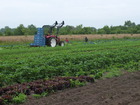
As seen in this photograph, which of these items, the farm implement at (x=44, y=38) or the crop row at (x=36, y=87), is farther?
the farm implement at (x=44, y=38)

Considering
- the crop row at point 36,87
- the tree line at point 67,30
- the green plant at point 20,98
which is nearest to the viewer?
the green plant at point 20,98

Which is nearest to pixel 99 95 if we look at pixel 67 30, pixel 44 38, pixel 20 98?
pixel 20 98

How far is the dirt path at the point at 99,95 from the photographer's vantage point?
699cm

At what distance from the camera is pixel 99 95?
7.73 m

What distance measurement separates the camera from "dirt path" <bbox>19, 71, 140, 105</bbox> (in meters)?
6.99

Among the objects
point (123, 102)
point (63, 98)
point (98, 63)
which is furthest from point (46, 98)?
point (98, 63)

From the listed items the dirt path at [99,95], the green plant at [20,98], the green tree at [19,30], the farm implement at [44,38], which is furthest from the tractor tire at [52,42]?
the green tree at [19,30]

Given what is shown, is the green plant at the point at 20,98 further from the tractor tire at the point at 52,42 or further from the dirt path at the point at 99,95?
the tractor tire at the point at 52,42

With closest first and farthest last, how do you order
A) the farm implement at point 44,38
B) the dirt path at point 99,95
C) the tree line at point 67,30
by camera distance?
the dirt path at point 99,95
the farm implement at point 44,38
the tree line at point 67,30

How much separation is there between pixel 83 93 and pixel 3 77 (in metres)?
3.08

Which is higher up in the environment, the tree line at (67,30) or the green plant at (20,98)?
the tree line at (67,30)

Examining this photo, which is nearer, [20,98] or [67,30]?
[20,98]

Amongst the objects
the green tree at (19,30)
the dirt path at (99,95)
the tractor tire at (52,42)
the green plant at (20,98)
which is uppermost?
the green tree at (19,30)

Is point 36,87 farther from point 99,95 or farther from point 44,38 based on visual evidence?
point 44,38
